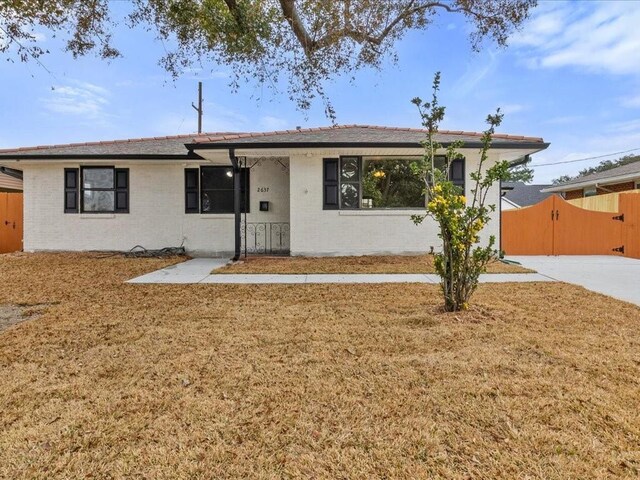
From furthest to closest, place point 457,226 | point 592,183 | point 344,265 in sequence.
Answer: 1. point 592,183
2. point 344,265
3. point 457,226

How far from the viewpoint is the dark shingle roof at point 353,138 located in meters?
8.97

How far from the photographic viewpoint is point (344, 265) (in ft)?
27.5

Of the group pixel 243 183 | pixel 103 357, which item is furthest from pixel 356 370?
pixel 243 183

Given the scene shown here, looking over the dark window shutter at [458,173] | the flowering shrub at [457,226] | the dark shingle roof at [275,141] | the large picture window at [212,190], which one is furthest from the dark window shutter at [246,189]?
the flowering shrub at [457,226]

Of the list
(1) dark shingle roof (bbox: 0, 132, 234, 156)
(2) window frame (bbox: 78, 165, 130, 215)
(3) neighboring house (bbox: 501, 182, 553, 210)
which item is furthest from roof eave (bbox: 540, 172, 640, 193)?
(2) window frame (bbox: 78, 165, 130, 215)

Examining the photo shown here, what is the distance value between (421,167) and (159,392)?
11.9ft

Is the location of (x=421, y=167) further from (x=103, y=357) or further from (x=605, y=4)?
(x=605, y=4)

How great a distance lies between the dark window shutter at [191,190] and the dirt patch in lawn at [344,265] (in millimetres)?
2821

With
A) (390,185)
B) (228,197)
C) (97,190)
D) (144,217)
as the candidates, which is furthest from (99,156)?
(390,185)

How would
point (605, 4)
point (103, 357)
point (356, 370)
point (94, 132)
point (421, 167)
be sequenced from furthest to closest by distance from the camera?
1. point (94, 132)
2. point (605, 4)
3. point (421, 167)
4. point (103, 357)
5. point (356, 370)

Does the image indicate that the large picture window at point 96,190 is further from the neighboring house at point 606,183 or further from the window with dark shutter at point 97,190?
the neighboring house at point 606,183

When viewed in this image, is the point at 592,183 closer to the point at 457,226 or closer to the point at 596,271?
the point at 596,271

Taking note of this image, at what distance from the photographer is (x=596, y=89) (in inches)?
570

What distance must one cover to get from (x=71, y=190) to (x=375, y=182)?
29.6 ft
